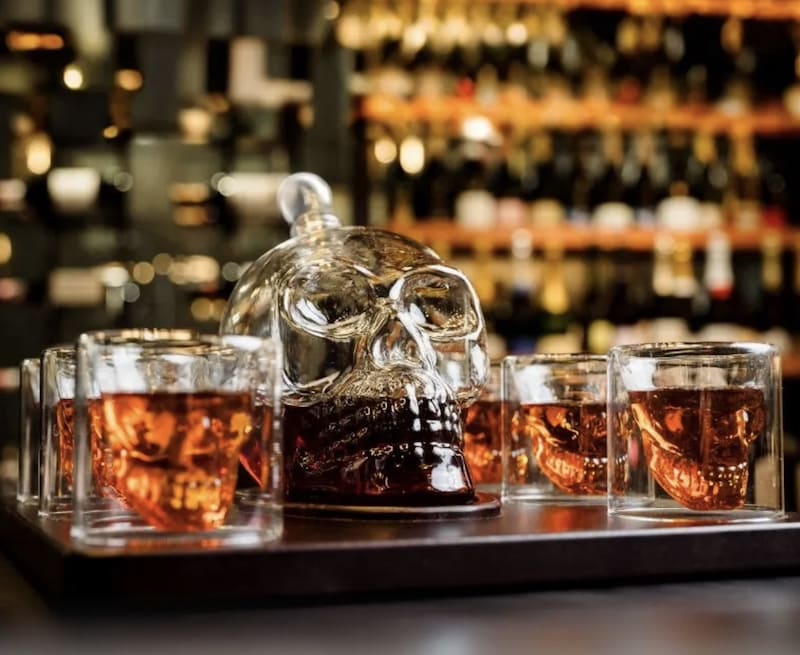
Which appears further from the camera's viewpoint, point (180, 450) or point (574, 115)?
point (574, 115)

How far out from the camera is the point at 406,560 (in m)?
0.64

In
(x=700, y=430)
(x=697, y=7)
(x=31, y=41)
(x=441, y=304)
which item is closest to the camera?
(x=700, y=430)

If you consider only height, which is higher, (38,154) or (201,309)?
(38,154)

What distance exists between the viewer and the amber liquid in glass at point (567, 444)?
971mm

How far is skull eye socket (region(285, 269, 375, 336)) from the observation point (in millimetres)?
884

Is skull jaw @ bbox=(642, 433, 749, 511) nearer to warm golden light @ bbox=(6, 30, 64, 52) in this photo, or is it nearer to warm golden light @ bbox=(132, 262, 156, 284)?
warm golden light @ bbox=(132, 262, 156, 284)

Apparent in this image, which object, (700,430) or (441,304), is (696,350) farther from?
(441,304)

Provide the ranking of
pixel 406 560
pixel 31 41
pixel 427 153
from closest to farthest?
pixel 406 560, pixel 31 41, pixel 427 153

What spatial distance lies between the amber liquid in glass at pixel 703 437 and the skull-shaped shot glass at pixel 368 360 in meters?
0.13

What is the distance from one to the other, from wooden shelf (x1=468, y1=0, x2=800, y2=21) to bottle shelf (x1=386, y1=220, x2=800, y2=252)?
27.0 inches

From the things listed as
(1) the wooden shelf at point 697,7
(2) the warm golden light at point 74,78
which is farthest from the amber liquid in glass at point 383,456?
(1) the wooden shelf at point 697,7

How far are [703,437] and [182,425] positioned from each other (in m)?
0.34

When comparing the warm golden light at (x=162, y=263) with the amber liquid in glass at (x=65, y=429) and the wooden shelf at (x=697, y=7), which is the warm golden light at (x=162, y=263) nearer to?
the wooden shelf at (x=697, y=7)

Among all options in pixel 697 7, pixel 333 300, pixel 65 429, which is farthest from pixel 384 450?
pixel 697 7
